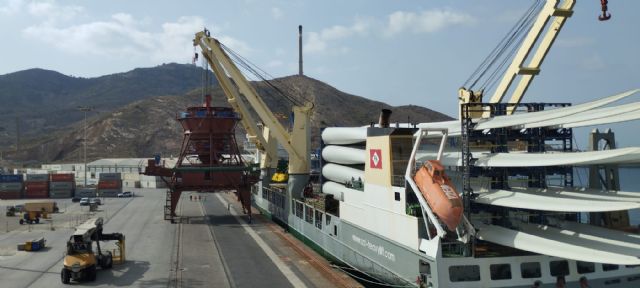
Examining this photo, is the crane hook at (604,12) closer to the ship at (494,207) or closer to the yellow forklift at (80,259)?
the ship at (494,207)

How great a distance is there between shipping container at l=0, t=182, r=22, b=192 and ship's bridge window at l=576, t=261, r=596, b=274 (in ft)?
337

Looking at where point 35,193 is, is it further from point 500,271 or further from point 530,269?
point 530,269

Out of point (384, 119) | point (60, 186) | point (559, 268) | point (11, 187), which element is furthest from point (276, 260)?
point (11, 187)

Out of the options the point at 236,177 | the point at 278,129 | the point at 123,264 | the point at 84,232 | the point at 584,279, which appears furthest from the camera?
the point at 236,177

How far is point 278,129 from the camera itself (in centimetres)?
5375

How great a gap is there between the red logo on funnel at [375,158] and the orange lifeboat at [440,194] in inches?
178

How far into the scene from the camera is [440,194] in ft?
70.7

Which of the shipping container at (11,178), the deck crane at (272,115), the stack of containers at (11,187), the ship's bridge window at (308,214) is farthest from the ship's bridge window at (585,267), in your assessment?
the shipping container at (11,178)

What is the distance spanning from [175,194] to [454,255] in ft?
Answer: 130

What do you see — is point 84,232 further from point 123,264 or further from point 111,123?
point 111,123

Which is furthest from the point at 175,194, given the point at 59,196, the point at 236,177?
the point at 59,196

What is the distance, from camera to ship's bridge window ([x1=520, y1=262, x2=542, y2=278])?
872 inches

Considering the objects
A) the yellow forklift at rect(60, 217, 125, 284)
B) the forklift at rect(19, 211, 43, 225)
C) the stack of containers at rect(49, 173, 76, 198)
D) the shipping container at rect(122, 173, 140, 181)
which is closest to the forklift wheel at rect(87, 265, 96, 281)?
the yellow forklift at rect(60, 217, 125, 284)

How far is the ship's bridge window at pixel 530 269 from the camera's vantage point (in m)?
22.2
